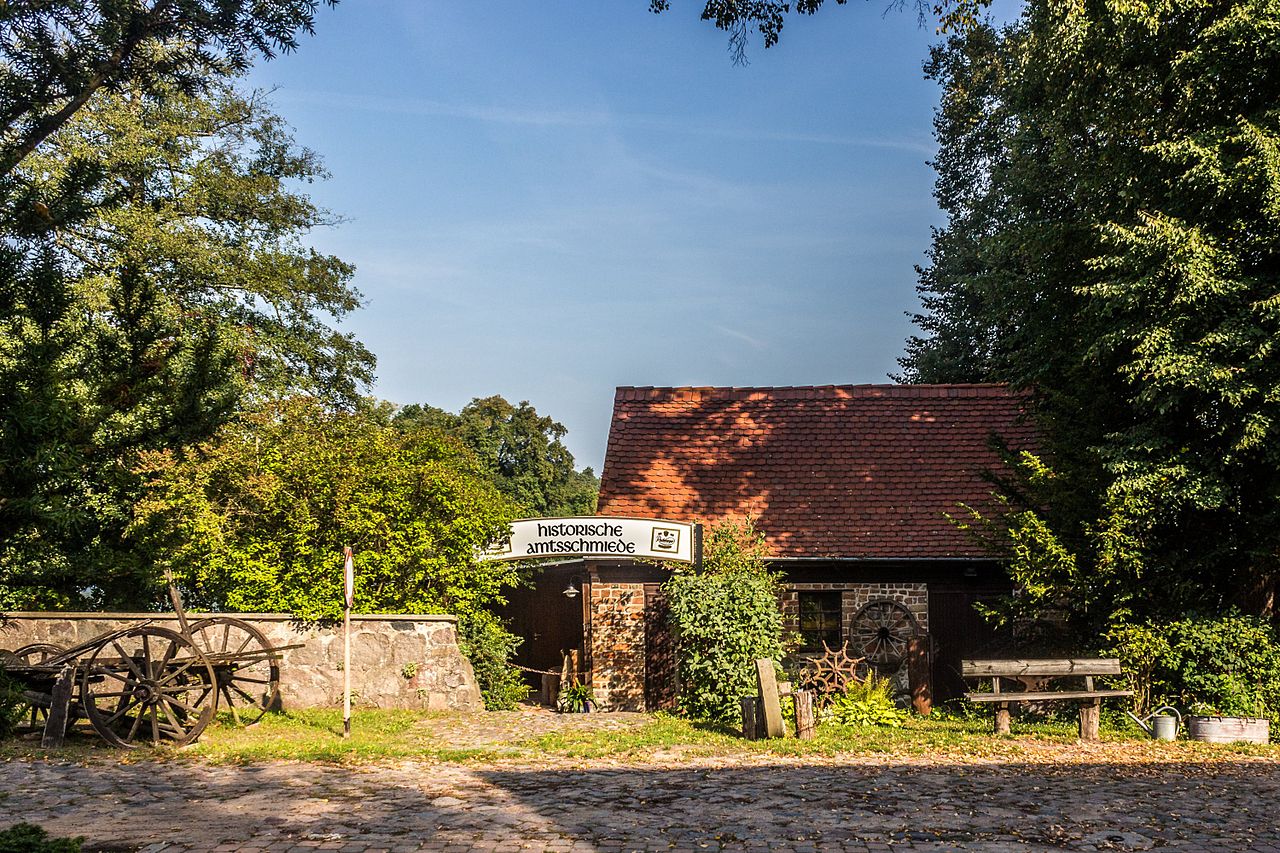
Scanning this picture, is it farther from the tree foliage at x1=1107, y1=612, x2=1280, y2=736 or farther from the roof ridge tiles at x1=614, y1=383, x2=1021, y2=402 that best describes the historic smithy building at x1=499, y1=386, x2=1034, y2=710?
the tree foliage at x1=1107, y1=612, x2=1280, y2=736

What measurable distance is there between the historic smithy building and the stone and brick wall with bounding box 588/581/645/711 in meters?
0.02

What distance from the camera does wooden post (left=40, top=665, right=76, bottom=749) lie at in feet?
37.6

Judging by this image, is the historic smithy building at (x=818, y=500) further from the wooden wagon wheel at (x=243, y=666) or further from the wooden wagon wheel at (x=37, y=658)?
the wooden wagon wheel at (x=37, y=658)

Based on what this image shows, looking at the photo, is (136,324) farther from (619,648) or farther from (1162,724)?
(1162,724)

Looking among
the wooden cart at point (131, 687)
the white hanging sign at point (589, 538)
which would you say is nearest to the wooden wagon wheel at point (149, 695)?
the wooden cart at point (131, 687)

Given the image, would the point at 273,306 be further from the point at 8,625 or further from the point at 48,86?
the point at 48,86

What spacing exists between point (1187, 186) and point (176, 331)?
1624cm

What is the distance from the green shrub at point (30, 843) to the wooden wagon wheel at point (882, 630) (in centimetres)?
1366

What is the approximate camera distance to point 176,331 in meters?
19.4

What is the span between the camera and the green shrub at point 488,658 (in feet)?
52.8

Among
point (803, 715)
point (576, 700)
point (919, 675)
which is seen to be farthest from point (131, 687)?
point (919, 675)

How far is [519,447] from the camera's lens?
43719mm

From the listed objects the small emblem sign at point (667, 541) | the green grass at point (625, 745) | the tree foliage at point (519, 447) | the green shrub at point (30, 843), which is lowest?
the green grass at point (625, 745)

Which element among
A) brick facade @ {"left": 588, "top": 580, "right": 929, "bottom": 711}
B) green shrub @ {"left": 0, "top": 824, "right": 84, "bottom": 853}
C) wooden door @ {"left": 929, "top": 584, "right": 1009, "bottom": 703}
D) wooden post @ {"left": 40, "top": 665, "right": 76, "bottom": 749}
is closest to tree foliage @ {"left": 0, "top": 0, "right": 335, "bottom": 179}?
green shrub @ {"left": 0, "top": 824, "right": 84, "bottom": 853}
